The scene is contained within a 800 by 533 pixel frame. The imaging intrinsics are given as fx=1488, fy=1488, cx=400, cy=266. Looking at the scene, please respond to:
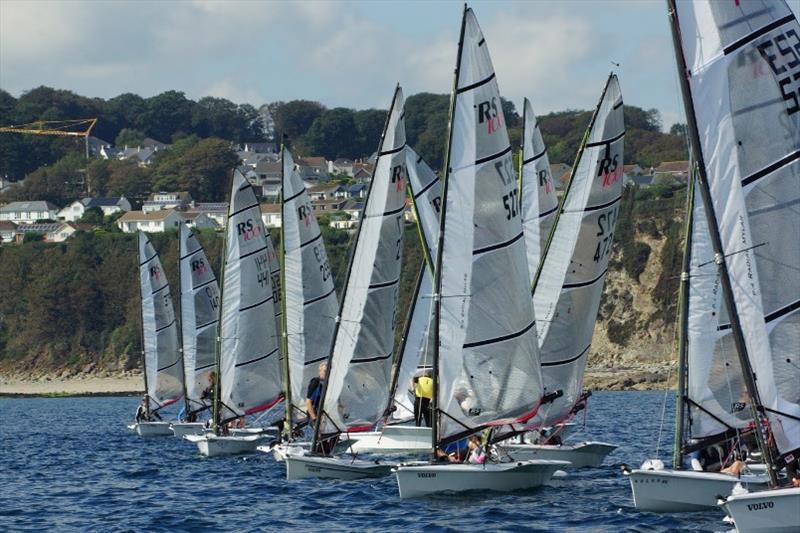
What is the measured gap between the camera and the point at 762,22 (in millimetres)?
18062

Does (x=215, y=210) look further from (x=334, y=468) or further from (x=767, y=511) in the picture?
(x=767, y=511)

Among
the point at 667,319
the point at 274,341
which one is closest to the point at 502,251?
the point at 274,341

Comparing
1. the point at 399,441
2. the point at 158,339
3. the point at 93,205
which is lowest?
the point at 399,441

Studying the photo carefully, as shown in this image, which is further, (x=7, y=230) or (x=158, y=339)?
(x=7, y=230)

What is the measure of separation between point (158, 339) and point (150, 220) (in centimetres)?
11449

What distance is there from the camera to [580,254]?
30.5 metres

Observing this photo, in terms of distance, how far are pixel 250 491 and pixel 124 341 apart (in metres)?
95.3

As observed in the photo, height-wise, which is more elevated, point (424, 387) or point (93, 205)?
point (93, 205)

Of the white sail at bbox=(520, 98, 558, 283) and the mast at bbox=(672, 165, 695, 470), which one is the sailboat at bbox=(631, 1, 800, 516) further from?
the white sail at bbox=(520, 98, 558, 283)

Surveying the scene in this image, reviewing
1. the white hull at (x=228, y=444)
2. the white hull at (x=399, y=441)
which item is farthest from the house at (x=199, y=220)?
the white hull at (x=399, y=441)

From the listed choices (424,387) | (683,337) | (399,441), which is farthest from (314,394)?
(683,337)

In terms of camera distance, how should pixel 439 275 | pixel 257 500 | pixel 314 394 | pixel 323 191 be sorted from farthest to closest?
pixel 323 191 → pixel 314 394 → pixel 257 500 → pixel 439 275

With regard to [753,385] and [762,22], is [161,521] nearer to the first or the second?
[753,385]

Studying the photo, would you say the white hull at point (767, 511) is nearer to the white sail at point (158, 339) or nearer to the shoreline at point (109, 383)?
the white sail at point (158, 339)
